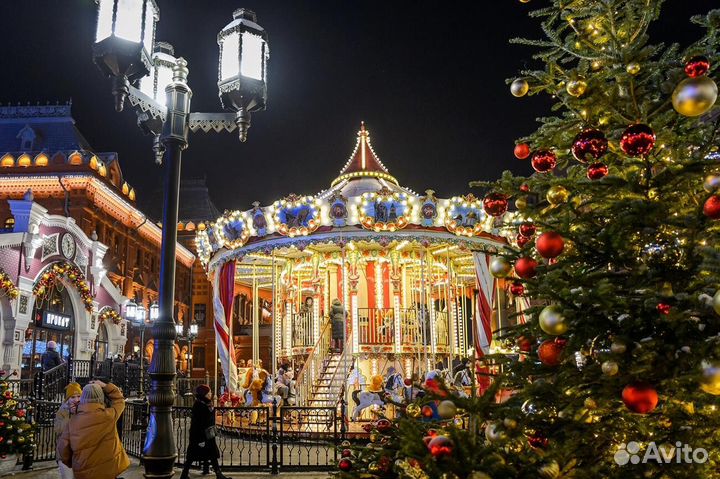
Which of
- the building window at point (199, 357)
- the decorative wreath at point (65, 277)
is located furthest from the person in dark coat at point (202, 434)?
the building window at point (199, 357)

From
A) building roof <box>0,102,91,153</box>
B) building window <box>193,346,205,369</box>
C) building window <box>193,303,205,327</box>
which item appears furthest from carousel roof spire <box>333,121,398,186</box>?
building window <box>193,303,205,327</box>

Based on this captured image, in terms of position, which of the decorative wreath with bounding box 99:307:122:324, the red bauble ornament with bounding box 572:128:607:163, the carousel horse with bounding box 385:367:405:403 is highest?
the decorative wreath with bounding box 99:307:122:324

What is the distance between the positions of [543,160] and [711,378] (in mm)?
1720

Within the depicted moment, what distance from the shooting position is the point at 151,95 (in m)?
7.23

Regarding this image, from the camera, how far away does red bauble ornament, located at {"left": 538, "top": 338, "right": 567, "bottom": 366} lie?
9.16 ft

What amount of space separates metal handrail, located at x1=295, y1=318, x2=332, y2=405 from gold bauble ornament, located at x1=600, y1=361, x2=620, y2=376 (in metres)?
12.9

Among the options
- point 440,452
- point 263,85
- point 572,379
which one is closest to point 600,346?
point 572,379

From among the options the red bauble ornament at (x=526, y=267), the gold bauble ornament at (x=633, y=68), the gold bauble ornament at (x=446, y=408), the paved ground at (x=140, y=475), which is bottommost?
the paved ground at (x=140, y=475)

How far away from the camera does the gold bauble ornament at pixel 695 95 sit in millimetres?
2547

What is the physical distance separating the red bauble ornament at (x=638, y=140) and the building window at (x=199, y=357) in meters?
42.0

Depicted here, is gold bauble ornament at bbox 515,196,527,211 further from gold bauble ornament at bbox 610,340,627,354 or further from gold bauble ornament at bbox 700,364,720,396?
gold bauble ornament at bbox 700,364,720,396

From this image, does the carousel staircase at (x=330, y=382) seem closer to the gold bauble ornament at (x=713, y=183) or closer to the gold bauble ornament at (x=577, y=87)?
the gold bauble ornament at (x=577, y=87)

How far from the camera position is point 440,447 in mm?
2627

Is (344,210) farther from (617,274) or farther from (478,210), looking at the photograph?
(617,274)
